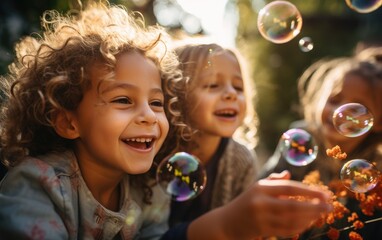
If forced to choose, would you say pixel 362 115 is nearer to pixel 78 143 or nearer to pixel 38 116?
pixel 78 143

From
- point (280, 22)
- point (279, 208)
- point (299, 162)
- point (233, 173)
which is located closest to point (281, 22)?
point (280, 22)

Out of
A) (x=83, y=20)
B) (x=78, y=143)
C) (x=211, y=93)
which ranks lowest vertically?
(x=78, y=143)

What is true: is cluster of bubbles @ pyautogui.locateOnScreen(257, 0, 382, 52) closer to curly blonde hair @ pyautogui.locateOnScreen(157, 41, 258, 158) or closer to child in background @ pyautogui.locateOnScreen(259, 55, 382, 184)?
curly blonde hair @ pyautogui.locateOnScreen(157, 41, 258, 158)

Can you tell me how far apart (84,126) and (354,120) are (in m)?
1.19

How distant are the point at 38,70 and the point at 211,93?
87 cm

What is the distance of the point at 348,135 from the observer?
6.37 feet

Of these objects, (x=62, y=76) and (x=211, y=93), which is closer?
(x=62, y=76)

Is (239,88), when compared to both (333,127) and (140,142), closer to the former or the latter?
(333,127)

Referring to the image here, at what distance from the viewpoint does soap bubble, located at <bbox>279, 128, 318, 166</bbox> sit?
6.48 ft

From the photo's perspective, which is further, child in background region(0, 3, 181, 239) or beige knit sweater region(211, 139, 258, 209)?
beige knit sweater region(211, 139, 258, 209)

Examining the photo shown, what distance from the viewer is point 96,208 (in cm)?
159

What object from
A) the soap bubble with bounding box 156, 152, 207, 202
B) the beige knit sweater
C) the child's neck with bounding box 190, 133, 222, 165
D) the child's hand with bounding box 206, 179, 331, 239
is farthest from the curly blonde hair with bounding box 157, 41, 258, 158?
the child's hand with bounding box 206, 179, 331, 239

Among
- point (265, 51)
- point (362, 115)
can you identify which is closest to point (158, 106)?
point (362, 115)

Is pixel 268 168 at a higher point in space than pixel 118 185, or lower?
lower
